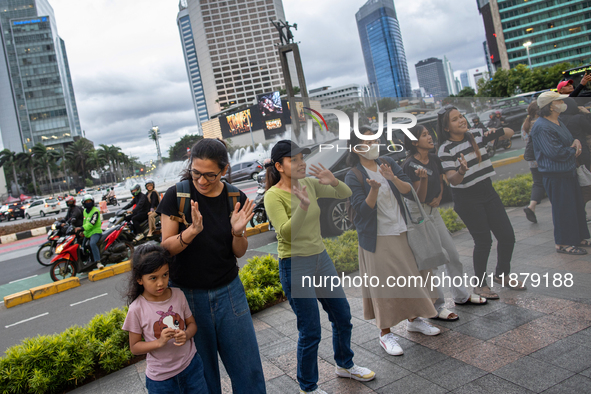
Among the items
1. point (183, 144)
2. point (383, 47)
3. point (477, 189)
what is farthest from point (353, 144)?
point (183, 144)

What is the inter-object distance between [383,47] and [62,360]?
15.6 feet

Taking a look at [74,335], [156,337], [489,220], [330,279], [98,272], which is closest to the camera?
[156,337]

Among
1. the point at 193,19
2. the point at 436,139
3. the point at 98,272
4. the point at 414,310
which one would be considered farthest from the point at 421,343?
the point at 193,19

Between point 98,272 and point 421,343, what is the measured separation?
6395 mm

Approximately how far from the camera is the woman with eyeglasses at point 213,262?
201 cm

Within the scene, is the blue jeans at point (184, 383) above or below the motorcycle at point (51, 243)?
below

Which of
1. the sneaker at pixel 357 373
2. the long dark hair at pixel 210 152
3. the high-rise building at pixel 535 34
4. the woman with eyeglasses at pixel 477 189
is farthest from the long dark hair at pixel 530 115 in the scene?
the high-rise building at pixel 535 34

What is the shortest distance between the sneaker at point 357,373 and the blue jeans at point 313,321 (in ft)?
0.11

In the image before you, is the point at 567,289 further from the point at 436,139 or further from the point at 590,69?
the point at 590,69

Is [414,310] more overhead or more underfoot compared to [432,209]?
more underfoot

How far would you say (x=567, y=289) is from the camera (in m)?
2.49

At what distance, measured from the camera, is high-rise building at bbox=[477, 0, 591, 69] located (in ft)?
177

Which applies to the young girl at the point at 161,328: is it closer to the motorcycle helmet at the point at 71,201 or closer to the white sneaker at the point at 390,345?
the white sneaker at the point at 390,345

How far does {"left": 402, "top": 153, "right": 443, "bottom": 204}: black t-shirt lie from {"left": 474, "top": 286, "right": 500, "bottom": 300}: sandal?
0.89 m
